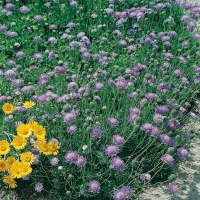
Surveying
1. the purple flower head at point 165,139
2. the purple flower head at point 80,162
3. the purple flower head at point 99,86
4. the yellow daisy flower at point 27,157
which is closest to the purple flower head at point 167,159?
the purple flower head at point 165,139

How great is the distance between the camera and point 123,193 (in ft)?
10.1

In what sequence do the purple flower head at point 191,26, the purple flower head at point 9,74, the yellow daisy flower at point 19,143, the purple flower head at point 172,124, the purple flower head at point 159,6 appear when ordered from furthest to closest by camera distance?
the purple flower head at point 159,6, the purple flower head at point 191,26, the purple flower head at point 9,74, the purple flower head at point 172,124, the yellow daisy flower at point 19,143

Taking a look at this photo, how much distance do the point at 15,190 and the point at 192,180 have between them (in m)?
1.39

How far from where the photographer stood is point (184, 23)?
16.5 feet

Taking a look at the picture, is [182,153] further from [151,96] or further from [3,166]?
[3,166]

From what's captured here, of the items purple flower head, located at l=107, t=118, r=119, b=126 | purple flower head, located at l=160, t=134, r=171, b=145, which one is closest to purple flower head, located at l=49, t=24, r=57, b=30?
purple flower head, located at l=107, t=118, r=119, b=126

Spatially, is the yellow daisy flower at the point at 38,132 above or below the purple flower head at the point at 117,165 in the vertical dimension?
above

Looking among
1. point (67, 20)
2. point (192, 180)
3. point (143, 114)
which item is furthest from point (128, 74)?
point (67, 20)

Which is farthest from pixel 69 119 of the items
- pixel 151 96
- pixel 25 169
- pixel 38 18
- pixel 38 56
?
pixel 38 18

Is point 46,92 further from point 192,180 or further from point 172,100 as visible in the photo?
point 192,180

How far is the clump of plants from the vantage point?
324cm

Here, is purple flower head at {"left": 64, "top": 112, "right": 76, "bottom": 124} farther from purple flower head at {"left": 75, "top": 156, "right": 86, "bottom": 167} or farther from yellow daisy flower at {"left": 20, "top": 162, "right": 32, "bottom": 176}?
yellow daisy flower at {"left": 20, "top": 162, "right": 32, "bottom": 176}

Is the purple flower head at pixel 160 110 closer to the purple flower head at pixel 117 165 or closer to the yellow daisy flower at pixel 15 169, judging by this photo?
the purple flower head at pixel 117 165

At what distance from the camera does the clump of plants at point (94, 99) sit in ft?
10.6
